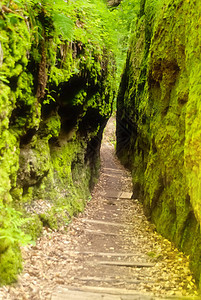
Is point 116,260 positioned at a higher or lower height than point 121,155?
higher

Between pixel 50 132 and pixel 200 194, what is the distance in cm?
399

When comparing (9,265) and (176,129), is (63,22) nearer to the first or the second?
(176,129)

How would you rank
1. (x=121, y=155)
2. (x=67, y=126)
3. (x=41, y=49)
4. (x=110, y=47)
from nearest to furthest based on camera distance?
(x=41, y=49) → (x=67, y=126) → (x=110, y=47) → (x=121, y=155)

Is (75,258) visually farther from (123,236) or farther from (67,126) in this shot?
(67,126)

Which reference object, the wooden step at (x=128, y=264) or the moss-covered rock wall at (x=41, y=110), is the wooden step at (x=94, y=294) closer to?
the moss-covered rock wall at (x=41, y=110)

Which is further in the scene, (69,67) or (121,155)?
(121,155)

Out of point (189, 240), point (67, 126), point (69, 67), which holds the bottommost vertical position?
point (189, 240)

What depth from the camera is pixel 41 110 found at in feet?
21.3

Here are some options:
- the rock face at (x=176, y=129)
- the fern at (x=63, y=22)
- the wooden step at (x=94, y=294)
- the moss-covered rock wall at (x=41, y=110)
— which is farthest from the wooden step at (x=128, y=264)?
the fern at (x=63, y=22)

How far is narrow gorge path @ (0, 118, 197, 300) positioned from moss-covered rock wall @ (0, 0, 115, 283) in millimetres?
362

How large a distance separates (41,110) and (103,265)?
362 cm

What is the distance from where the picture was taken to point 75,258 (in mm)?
5355

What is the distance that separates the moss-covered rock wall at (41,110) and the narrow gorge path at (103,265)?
1.19ft

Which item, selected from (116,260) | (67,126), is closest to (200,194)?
(116,260)
